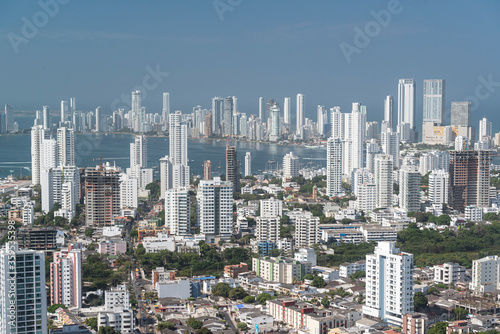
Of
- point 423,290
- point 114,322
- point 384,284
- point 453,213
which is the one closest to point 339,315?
point 384,284

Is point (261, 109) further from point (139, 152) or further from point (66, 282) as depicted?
point (66, 282)

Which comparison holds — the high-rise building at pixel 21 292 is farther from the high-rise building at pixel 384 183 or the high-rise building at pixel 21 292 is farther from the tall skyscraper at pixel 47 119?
the tall skyscraper at pixel 47 119

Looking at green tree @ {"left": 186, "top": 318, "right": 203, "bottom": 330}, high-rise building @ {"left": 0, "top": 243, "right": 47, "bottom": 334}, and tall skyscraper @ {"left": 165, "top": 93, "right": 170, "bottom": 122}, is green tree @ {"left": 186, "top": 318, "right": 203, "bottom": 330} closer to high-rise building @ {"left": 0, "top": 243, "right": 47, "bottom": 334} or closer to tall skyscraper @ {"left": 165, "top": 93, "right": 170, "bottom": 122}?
high-rise building @ {"left": 0, "top": 243, "right": 47, "bottom": 334}

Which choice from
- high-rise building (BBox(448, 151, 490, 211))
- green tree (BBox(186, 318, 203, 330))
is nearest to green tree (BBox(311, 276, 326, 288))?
green tree (BBox(186, 318, 203, 330))

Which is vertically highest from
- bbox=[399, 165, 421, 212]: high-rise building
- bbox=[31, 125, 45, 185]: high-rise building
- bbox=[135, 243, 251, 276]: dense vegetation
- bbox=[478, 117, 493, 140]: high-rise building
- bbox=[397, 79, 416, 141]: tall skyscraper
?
bbox=[397, 79, 416, 141]: tall skyscraper

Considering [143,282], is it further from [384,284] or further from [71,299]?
[384,284]

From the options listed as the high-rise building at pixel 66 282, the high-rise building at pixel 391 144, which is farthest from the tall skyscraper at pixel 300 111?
the high-rise building at pixel 66 282

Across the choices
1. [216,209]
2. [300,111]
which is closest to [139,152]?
[216,209]
